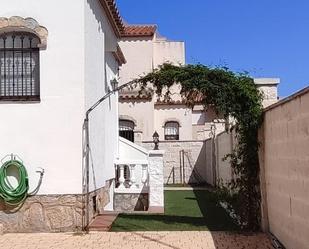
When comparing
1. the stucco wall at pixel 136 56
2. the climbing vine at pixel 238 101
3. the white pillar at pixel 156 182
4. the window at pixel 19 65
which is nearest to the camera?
the climbing vine at pixel 238 101

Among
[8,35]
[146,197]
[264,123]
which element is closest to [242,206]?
[264,123]

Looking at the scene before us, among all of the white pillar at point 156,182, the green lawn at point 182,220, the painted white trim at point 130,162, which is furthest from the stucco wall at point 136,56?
the green lawn at point 182,220

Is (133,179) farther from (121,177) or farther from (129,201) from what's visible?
(129,201)

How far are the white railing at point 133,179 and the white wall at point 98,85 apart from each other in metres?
0.44

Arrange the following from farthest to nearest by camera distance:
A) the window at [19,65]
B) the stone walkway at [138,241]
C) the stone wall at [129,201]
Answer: the stone wall at [129,201], the window at [19,65], the stone walkway at [138,241]

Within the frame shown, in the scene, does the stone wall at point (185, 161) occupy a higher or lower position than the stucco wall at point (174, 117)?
lower

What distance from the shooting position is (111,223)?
11406 mm

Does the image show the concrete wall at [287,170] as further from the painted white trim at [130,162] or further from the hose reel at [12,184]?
the painted white trim at [130,162]

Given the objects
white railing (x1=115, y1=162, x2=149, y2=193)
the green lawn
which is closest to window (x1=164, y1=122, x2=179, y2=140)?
white railing (x1=115, y1=162, x2=149, y2=193)

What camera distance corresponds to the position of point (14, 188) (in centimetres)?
1064

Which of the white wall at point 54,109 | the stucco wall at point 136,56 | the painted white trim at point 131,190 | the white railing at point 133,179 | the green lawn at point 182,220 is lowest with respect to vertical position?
the green lawn at point 182,220

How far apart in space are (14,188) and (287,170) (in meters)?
5.98

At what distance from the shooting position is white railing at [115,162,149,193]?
616 inches

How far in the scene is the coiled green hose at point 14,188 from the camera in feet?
34.4
